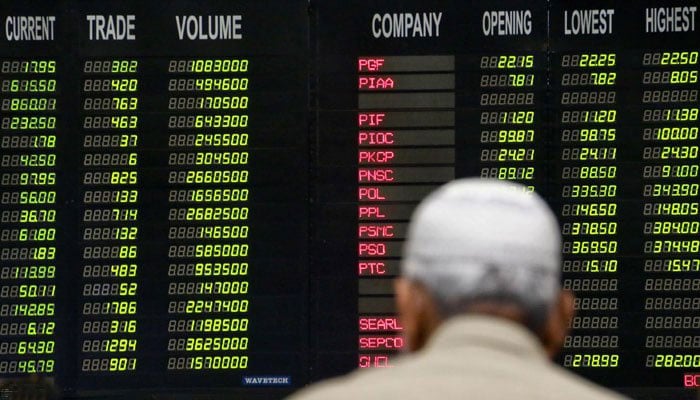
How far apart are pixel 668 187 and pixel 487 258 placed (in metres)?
7.21

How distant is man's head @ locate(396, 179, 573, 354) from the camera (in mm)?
1487

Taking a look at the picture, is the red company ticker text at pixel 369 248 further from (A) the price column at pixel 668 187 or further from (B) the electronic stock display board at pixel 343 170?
(A) the price column at pixel 668 187

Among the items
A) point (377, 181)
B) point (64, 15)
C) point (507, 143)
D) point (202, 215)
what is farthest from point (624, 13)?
point (64, 15)

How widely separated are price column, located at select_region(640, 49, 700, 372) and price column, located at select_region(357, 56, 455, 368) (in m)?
1.14

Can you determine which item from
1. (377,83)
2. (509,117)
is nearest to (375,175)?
(377,83)

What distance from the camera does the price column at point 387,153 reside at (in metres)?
8.48

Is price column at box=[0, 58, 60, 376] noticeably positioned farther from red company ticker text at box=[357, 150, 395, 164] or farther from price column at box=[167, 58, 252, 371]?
red company ticker text at box=[357, 150, 395, 164]

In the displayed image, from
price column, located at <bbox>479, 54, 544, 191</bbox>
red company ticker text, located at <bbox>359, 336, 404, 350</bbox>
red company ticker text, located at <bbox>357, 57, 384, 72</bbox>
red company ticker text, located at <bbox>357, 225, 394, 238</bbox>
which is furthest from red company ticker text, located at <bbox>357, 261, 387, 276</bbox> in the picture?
red company ticker text, located at <bbox>357, 57, 384, 72</bbox>

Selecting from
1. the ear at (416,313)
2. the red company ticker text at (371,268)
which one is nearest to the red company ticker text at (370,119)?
the red company ticker text at (371,268)

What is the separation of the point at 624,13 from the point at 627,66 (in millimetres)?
304

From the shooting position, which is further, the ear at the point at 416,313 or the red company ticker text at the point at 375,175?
the red company ticker text at the point at 375,175

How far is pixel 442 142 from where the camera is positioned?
8.45 m

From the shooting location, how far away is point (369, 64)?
8.49 m

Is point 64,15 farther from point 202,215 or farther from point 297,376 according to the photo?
point 297,376
